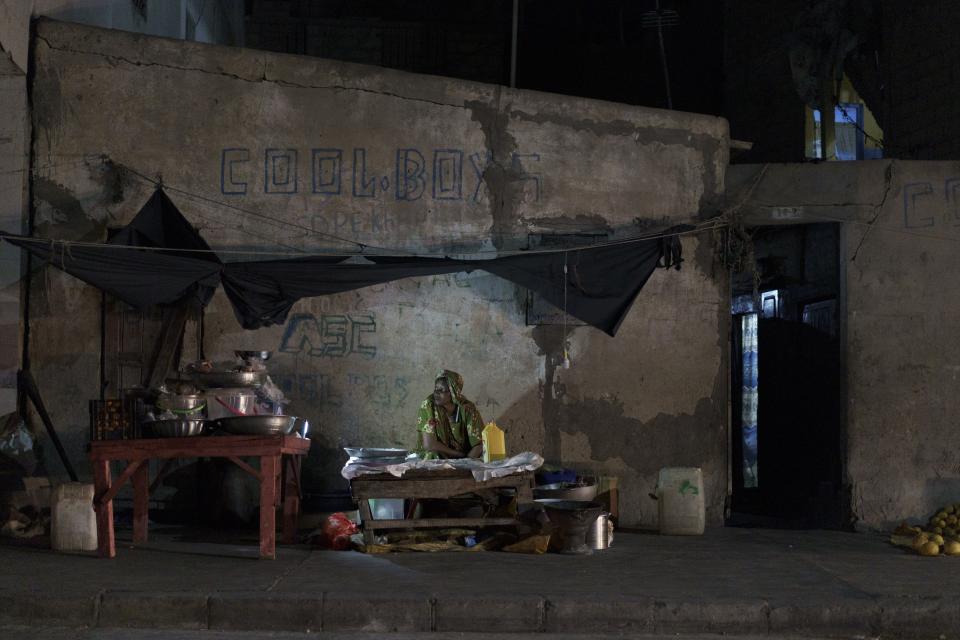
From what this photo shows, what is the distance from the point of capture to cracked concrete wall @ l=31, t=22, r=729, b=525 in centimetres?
927

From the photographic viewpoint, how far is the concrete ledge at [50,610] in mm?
5723

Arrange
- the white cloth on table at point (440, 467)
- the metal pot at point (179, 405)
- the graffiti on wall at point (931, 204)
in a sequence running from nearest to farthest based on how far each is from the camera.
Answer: the metal pot at point (179, 405)
the white cloth on table at point (440, 467)
the graffiti on wall at point (931, 204)

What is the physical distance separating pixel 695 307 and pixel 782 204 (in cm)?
123

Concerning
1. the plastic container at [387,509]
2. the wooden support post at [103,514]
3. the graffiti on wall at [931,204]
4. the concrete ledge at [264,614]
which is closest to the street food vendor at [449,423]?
the plastic container at [387,509]

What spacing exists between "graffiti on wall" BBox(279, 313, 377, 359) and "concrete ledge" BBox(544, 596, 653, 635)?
3.99m

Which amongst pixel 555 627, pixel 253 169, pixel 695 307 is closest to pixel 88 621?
pixel 555 627

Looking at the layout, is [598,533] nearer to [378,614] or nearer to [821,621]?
[821,621]

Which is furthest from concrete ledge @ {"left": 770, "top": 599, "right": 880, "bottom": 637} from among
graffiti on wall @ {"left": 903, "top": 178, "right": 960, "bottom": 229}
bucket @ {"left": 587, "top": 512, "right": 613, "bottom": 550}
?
graffiti on wall @ {"left": 903, "top": 178, "right": 960, "bottom": 229}

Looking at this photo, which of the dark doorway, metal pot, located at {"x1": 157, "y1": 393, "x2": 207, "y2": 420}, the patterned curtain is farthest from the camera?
the patterned curtain

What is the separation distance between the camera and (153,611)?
5.76 metres

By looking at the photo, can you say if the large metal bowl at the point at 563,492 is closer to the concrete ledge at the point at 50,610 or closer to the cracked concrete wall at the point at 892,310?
the cracked concrete wall at the point at 892,310

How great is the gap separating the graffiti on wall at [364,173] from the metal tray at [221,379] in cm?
217

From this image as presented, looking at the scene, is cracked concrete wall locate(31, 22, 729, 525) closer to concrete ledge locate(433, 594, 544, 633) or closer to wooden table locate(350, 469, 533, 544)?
wooden table locate(350, 469, 533, 544)

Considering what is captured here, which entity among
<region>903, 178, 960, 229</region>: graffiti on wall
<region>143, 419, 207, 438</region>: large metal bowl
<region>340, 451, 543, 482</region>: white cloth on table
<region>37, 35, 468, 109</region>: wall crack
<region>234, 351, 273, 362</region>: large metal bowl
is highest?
<region>37, 35, 468, 109</region>: wall crack
